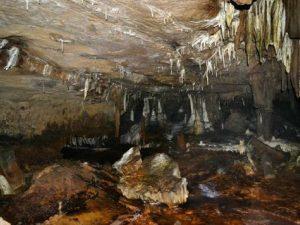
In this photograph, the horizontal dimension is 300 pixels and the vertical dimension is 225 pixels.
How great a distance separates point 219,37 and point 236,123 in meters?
12.4

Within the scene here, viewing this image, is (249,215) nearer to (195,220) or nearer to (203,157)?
(195,220)

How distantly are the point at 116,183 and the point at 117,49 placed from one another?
439 centimetres

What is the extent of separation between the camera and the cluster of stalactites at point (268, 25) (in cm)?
607

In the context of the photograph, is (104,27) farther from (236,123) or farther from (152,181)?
(236,123)

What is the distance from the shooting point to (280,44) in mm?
6863

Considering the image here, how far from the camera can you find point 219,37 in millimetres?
7395

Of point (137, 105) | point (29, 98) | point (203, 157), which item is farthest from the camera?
point (137, 105)

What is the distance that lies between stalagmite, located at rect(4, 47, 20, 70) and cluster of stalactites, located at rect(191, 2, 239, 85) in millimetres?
4632

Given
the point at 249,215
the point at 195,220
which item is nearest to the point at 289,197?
the point at 249,215

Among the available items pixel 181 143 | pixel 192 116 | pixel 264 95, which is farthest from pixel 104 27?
pixel 192 116

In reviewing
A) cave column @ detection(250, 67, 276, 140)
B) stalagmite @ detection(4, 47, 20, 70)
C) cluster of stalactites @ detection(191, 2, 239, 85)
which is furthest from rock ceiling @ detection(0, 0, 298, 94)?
cave column @ detection(250, 67, 276, 140)

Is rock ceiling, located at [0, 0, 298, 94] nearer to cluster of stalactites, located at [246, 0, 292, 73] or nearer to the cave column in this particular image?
cluster of stalactites, located at [246, 0, 292, 73]

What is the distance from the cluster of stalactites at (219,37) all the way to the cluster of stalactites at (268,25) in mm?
357

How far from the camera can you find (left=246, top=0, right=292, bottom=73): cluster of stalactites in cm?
607
